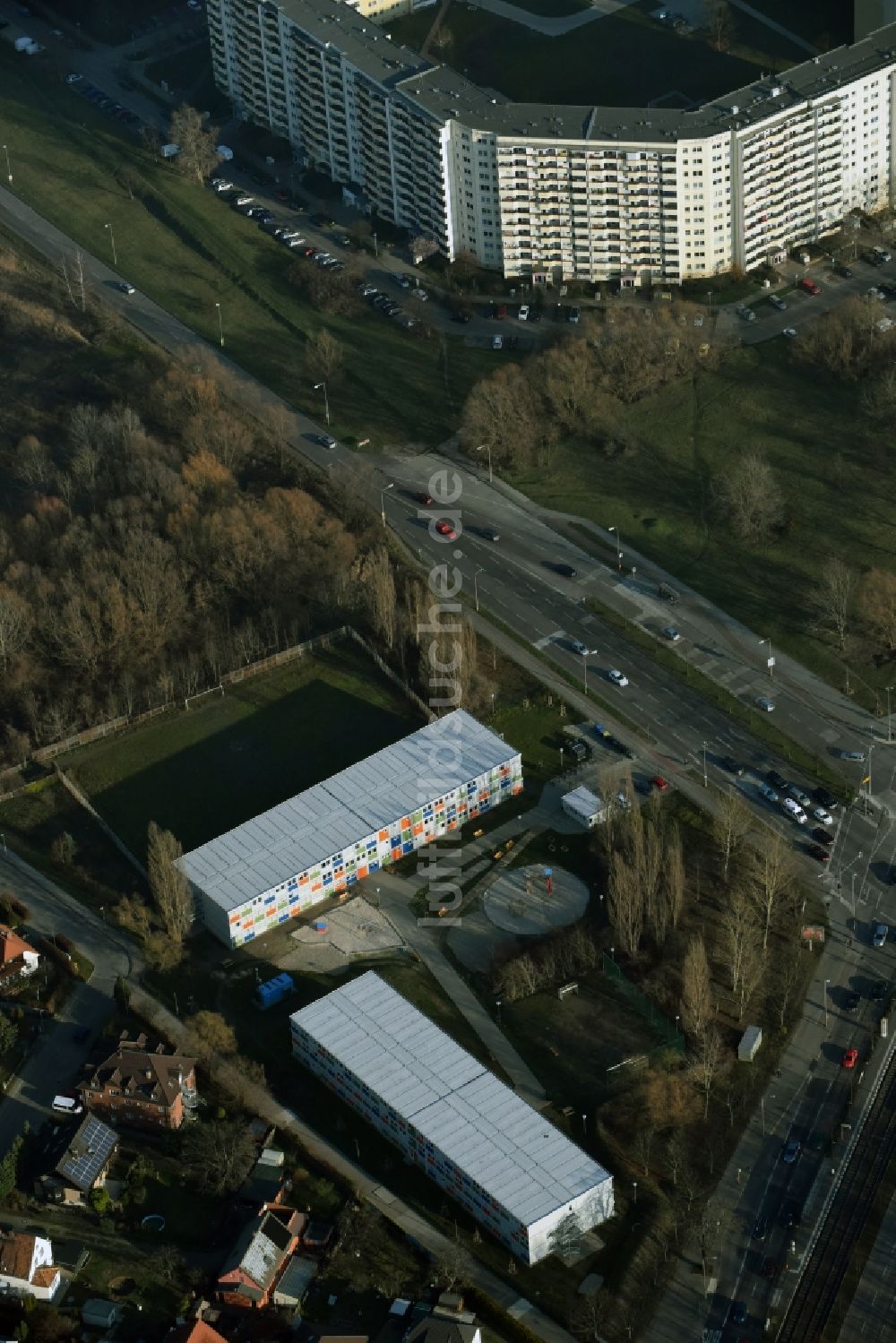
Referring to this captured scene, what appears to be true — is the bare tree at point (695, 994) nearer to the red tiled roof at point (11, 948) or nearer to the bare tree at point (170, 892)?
the bare tree at point (170, 892)

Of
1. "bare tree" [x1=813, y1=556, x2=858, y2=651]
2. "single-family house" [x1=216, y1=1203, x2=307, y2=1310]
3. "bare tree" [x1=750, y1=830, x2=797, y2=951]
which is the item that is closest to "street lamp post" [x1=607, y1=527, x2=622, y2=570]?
"bare tree" [x1=813, y1=556, x2=858, y2=651]

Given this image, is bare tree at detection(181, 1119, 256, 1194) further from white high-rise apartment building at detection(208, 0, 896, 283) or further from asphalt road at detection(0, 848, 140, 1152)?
white high-rise apartment building at detection(208, 0, 896, 283)

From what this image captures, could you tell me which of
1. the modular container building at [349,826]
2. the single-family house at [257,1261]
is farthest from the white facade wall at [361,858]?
the single-family house at [257,1261]

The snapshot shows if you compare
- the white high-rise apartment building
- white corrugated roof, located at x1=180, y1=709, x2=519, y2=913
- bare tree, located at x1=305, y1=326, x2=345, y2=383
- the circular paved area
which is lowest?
the circular paved area

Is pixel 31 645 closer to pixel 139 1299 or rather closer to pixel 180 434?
pixel 180 434

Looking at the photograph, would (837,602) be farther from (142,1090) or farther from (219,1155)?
(219,1155)
